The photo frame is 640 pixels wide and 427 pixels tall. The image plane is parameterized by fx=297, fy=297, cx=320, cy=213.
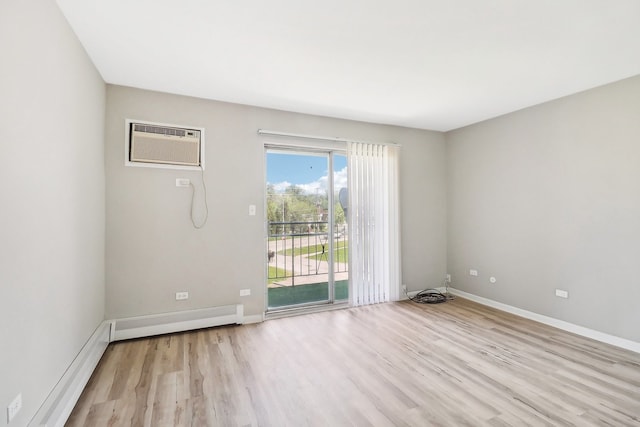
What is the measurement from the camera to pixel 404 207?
4602 mm

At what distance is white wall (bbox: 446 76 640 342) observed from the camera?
2871mm

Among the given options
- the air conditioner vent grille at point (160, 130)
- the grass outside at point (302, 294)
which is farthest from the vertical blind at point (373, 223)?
the air conditioner vent grille at point (160, 130)

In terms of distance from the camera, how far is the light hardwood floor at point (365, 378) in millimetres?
1900

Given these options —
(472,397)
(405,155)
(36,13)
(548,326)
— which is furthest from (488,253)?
(36,13)

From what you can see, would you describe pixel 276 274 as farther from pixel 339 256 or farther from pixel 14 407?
pixel 14 407

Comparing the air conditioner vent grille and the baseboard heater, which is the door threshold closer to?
the baseboard heater

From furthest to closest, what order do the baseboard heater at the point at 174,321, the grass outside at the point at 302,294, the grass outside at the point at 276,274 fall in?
the grass outside at the point at 276,274, the grass outside at the point at 302,294, the baseboard heater at the point at 174,321

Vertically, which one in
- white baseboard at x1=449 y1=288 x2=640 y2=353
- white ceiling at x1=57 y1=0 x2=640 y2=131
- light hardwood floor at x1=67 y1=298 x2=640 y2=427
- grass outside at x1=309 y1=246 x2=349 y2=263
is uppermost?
white ceiling at x1=57 y1=0 x2=640 y2=131

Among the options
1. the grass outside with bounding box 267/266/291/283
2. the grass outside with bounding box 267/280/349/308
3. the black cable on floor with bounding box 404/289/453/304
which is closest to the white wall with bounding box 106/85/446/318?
the grass outside with bounding box 267/280/349/308

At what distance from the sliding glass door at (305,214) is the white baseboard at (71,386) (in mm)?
1869

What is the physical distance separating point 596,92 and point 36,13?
181 inches

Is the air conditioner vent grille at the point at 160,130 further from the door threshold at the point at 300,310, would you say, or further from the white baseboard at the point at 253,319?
the door threshold at the point at 300,310

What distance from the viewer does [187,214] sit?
3303 mm

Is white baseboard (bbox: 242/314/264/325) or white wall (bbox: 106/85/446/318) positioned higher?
white wall (bbox: 106/85/446/318)
